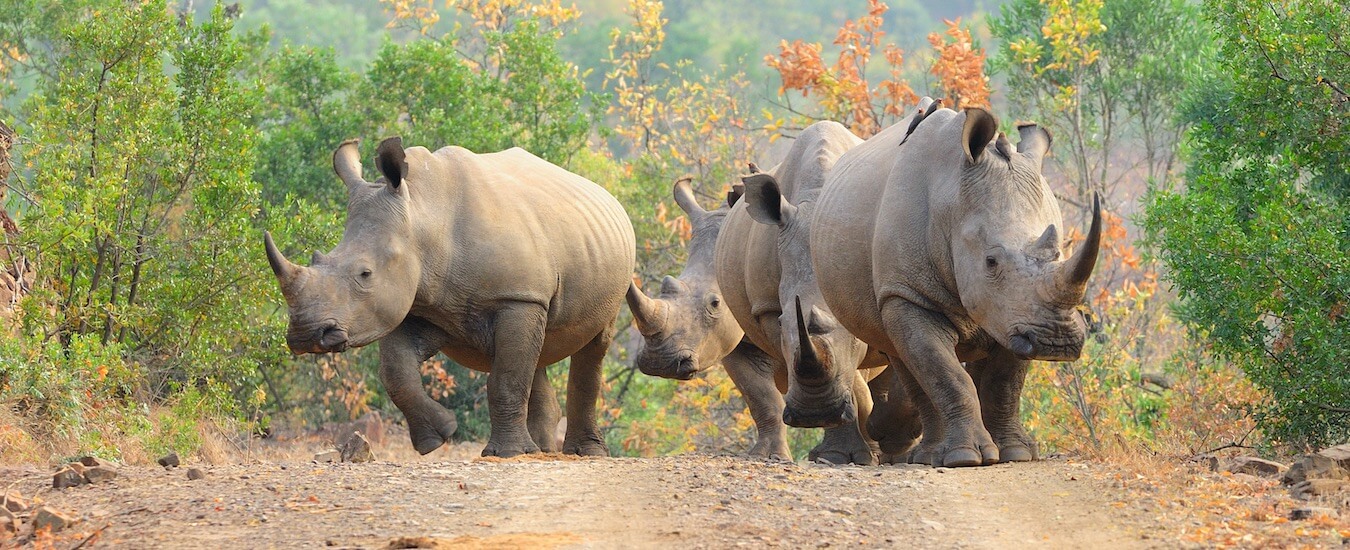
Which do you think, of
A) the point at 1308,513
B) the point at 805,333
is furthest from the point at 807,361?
the point at 1308,513

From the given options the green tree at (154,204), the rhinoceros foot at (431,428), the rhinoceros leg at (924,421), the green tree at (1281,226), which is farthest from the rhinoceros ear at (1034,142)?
the green tree at (154,204)

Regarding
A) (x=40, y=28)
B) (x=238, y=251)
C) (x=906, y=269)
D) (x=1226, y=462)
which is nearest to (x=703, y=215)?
(x=238, y=251)

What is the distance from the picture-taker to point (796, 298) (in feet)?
29.3

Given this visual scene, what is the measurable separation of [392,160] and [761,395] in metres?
2.83

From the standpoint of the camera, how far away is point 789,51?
57.5 ft

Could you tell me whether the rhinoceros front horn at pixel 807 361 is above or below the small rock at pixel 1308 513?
above

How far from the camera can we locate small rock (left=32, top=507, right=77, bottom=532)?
652 cm

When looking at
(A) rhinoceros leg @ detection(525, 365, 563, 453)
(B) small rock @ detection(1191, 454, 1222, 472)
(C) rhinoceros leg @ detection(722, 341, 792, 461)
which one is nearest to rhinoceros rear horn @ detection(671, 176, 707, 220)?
(C) rhinoceros leg @ detection(722, 341, 792, 461)

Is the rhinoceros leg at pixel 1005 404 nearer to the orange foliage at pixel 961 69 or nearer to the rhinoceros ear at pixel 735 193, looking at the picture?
the rhinoceros ear at pixel 735 193

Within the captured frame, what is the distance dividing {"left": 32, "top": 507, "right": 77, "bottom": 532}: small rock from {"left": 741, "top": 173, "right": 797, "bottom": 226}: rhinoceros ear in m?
4.72

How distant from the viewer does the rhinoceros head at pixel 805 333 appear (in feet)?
30.1

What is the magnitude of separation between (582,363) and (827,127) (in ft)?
7.24

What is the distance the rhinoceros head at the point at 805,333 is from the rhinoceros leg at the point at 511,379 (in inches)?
56.8

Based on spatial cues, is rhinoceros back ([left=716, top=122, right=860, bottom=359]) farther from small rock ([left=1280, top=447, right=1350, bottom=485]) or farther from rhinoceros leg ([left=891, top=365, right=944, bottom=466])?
small rock ([left=1280, top=447, right=1350, bottom=485])
